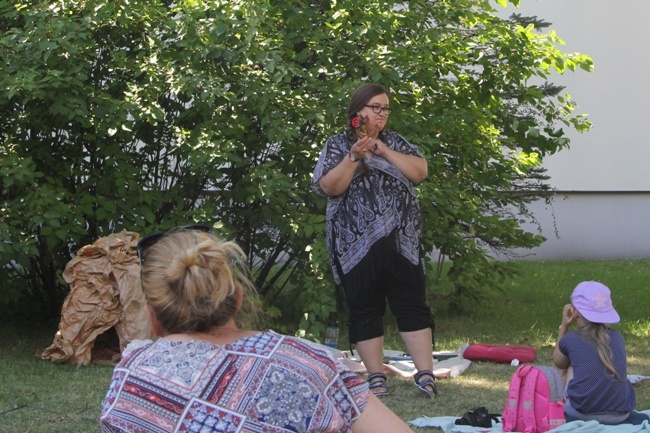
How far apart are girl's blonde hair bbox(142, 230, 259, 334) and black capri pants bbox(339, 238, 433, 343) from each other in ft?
9.72

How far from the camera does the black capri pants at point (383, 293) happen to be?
490cm

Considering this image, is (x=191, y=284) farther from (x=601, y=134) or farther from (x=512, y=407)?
(x=601, y=134)

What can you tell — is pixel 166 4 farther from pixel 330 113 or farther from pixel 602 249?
pixel 602 249

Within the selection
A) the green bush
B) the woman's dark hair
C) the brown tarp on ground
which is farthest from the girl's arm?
the brown tarp on ground

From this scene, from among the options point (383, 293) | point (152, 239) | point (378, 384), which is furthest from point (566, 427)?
point (152, 239)

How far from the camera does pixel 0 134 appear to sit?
21.1 ft

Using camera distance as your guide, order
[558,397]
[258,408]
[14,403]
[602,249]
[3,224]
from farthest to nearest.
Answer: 1. [602,249]
2. [3,224]
3. [14,403]
4. [558,397]
5. [258,408]

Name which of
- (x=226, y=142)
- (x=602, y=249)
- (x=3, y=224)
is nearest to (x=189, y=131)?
(x=226, y=142)

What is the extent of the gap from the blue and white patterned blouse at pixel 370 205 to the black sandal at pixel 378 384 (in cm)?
56

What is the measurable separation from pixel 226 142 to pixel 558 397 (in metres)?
2.72

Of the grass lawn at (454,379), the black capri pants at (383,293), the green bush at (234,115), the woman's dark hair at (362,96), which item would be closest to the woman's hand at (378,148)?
the woman's dark hair at (362,96)

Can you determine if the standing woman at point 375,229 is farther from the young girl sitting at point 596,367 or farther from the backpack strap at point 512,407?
the young girl sitting at point 596,367

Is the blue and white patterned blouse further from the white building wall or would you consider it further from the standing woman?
the white building wall

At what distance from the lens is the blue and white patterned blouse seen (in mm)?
4859
